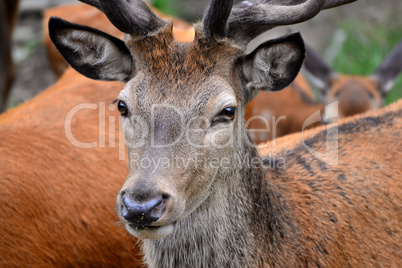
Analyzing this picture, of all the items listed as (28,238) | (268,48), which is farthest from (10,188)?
(268,48)

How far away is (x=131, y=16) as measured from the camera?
3.36m

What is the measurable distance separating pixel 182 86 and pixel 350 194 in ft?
5.07

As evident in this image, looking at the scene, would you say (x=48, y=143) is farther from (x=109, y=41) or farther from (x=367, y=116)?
(x=367, y=116)

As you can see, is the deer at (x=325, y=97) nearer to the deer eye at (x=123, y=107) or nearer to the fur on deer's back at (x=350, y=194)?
the fur on deer's back at (x=350, y=194)

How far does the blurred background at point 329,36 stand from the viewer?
10.1 m

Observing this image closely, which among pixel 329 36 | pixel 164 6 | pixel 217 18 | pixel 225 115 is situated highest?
pixel 164 6

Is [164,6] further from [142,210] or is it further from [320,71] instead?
[142,210]

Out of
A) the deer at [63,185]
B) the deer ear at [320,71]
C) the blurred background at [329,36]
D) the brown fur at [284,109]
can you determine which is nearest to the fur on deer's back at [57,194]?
the deer at [63,185]

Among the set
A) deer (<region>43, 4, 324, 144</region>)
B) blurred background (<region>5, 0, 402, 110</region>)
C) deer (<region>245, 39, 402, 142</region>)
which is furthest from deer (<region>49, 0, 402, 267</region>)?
blurred background (<region>5, 0, 402, 110</region>)

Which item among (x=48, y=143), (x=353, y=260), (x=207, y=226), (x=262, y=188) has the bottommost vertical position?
(x=353, y=260)

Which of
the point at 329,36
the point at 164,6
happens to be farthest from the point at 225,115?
the point at 329,36

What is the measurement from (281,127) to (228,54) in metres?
4.39

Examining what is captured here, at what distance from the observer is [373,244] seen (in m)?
3.80

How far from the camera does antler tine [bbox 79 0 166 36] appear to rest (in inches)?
130
